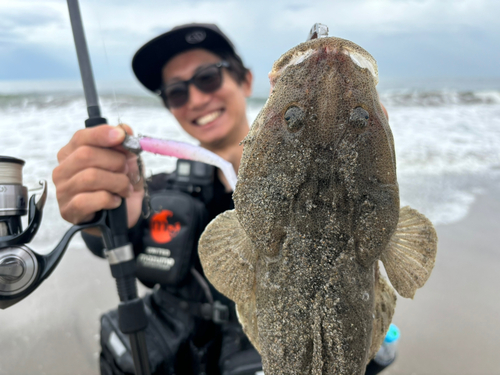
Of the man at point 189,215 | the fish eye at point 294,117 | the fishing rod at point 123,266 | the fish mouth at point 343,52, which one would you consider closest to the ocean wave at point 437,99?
the man at point 189,215

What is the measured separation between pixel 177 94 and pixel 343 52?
8.84ft

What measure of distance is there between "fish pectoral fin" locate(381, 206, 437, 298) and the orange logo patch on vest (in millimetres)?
2112

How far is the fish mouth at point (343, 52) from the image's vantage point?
1.18 m

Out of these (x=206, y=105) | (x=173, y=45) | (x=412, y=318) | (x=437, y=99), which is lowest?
(x=412, y=318)

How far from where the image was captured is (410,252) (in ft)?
5.10

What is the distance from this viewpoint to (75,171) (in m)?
2.21

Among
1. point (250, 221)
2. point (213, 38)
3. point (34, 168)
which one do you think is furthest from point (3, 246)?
point (34, 168)

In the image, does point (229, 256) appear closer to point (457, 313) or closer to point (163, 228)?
point (163, 228)

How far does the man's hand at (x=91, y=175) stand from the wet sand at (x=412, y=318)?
2841 mm

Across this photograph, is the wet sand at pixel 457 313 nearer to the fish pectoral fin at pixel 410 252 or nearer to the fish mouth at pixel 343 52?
the fish pectoral fin at pixel 410 252

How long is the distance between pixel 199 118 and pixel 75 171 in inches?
66.1

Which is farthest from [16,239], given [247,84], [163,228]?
[247,84]

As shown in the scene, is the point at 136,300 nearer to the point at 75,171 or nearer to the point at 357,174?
the point at 75,171

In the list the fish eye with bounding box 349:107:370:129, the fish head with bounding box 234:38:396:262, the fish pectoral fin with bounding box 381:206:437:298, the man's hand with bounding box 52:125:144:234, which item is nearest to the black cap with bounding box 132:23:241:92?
the man's hand with bounding box 52:125:144:234
